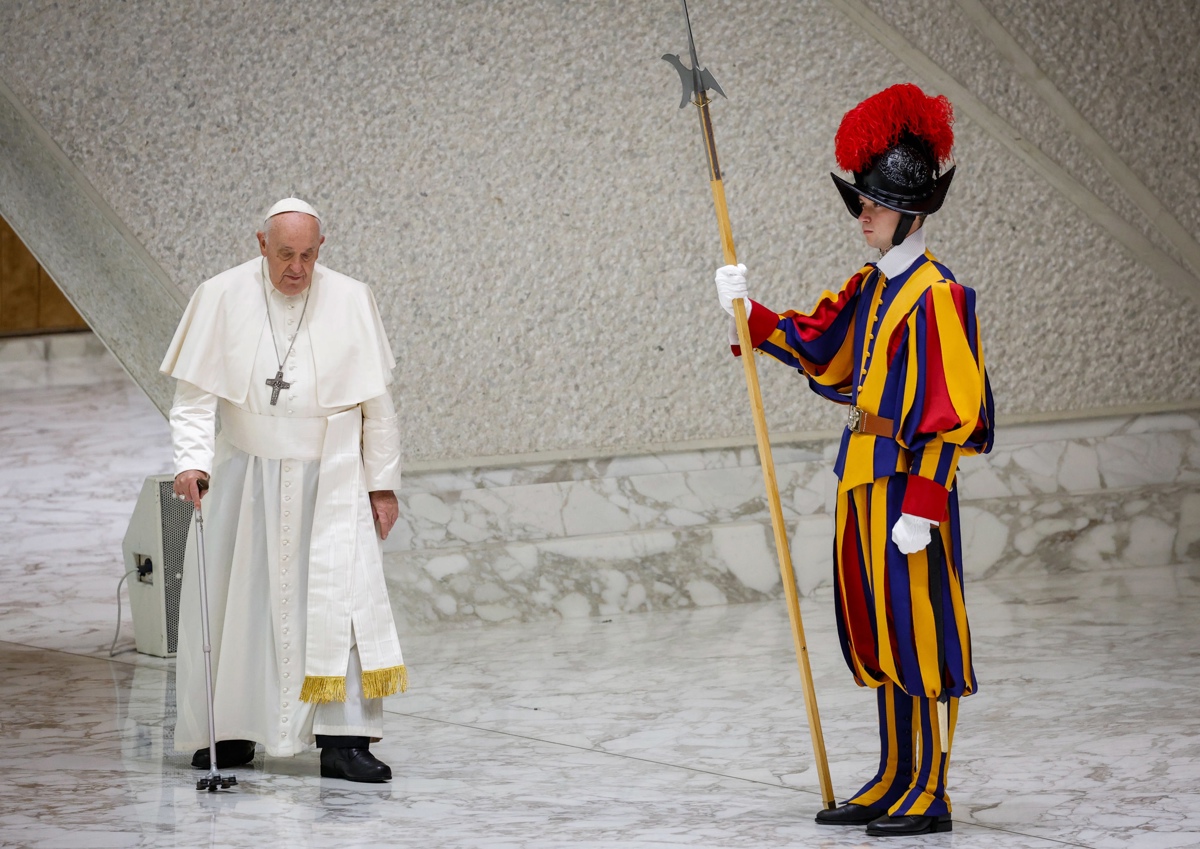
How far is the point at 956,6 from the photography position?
17.4ft

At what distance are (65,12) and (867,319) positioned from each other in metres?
3.02

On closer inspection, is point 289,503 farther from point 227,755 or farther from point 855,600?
point 855,600

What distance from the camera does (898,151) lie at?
2797 mm

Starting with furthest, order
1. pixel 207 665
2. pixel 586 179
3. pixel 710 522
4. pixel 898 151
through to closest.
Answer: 1. pixel 710 522
2. pixel 586 179
3. pixel 207 665
4. pixel 898 151

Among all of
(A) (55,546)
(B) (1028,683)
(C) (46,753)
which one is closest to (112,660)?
(C) (46,753)

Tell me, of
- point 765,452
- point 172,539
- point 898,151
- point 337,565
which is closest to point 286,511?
point 337,565

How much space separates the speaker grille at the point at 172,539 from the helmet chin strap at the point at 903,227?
2.60 m

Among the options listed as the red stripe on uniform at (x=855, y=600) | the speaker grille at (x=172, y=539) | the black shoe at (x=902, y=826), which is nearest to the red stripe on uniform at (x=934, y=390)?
the red stripe on uniform at (x=855, y=600)

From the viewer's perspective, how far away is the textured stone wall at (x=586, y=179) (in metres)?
4.89

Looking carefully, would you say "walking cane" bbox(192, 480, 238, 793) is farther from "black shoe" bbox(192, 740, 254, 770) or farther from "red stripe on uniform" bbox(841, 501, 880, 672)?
"red stripe on uniform" bbox(841, 501, 880, 672)

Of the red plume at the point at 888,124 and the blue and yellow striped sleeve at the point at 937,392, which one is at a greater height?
the red plume at the point at 888,124

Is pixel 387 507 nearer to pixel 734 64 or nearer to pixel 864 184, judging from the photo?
pixel 864 184

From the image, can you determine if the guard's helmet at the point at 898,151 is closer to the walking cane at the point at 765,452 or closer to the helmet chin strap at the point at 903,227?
the helmet chin strap at the point at 903,227

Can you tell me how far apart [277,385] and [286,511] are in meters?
0.27
